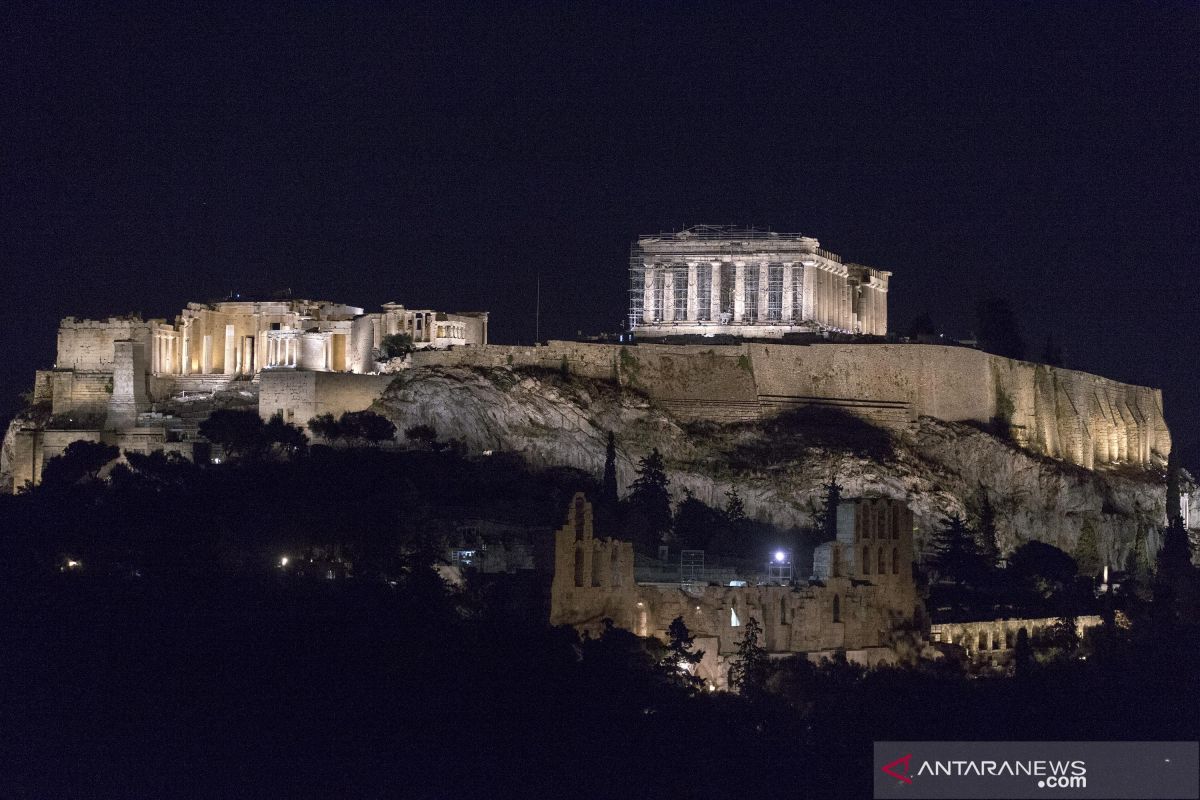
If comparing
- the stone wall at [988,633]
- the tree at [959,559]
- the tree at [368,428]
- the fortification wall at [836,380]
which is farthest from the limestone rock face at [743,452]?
the stone wall at [988,633]

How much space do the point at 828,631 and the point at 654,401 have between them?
21907 millimetres

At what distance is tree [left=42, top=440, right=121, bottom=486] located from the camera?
251ft

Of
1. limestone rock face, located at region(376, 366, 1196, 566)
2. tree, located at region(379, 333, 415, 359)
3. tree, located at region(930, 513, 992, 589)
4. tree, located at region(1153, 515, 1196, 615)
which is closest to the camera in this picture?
tree, located at region(930, 513, 992, 589)

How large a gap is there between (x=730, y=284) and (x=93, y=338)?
2412cm

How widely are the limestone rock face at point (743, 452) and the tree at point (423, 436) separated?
44 centimetres

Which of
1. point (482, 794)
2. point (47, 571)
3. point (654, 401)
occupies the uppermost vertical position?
point (654, 401)

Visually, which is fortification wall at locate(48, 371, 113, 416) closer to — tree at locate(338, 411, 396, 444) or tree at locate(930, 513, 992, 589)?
tree at locate(338, 411, 396, 444)

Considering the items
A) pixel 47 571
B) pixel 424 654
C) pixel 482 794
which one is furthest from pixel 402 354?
pixel 482 794

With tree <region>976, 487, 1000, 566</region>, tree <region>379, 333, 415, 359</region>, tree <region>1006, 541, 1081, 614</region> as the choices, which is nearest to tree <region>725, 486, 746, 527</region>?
tree <region>976, 487, 1000, 566</region>

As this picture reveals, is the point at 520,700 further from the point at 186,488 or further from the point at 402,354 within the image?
the point at 402,354

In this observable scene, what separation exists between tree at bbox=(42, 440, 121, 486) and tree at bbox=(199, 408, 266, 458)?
3101 mm

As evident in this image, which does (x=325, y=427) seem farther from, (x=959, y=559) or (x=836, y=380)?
(x=959, y=559)

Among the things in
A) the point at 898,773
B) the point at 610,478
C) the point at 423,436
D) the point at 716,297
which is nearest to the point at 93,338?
the point at 423,436

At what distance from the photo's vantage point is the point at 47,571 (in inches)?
2606
